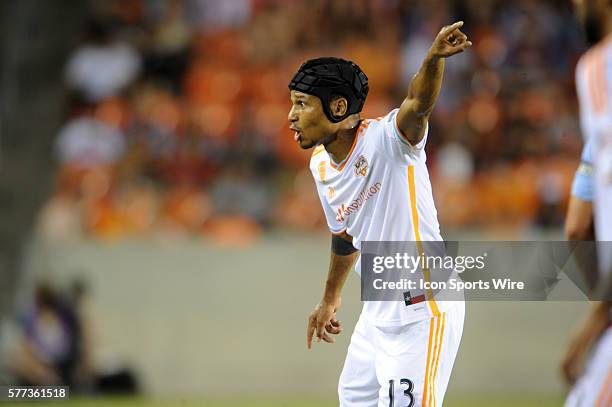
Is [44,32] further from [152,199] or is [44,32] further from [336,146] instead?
[336,146]

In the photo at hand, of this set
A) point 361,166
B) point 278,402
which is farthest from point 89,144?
point 361,166

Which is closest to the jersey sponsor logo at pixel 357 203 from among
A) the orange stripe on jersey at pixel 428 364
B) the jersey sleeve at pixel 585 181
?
the orange stripe on jersey at pixel 428 364

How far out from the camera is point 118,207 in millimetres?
13273

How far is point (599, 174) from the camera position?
371 cm

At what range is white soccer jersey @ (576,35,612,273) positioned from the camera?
3668mm

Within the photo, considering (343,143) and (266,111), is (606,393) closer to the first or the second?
(343,143)

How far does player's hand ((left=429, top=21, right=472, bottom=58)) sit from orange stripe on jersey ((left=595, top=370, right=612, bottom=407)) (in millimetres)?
1615

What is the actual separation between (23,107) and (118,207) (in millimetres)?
1871

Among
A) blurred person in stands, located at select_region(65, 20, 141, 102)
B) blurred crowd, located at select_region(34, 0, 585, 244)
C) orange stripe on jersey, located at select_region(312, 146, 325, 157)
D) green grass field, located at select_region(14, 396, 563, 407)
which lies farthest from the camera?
blurred person in stands, located at select_region(65, 20, 141, 102)

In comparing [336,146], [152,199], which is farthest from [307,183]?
[336,146]

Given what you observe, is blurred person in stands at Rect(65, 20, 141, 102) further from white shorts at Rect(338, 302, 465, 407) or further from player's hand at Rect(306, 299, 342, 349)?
white shorts at Rect(338, 302, 465, 407)

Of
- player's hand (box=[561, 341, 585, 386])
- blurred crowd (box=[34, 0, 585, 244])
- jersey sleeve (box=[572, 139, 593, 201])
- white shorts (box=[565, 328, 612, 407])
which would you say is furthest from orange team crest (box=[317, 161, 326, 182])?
blurred crowd (box=[34, 0, 585, 244])

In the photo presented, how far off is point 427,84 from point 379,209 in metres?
0.82

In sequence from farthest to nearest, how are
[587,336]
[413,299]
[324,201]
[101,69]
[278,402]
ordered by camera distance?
[101,69] < [278,402] < [324,201] < [413,299] < [587,336]
